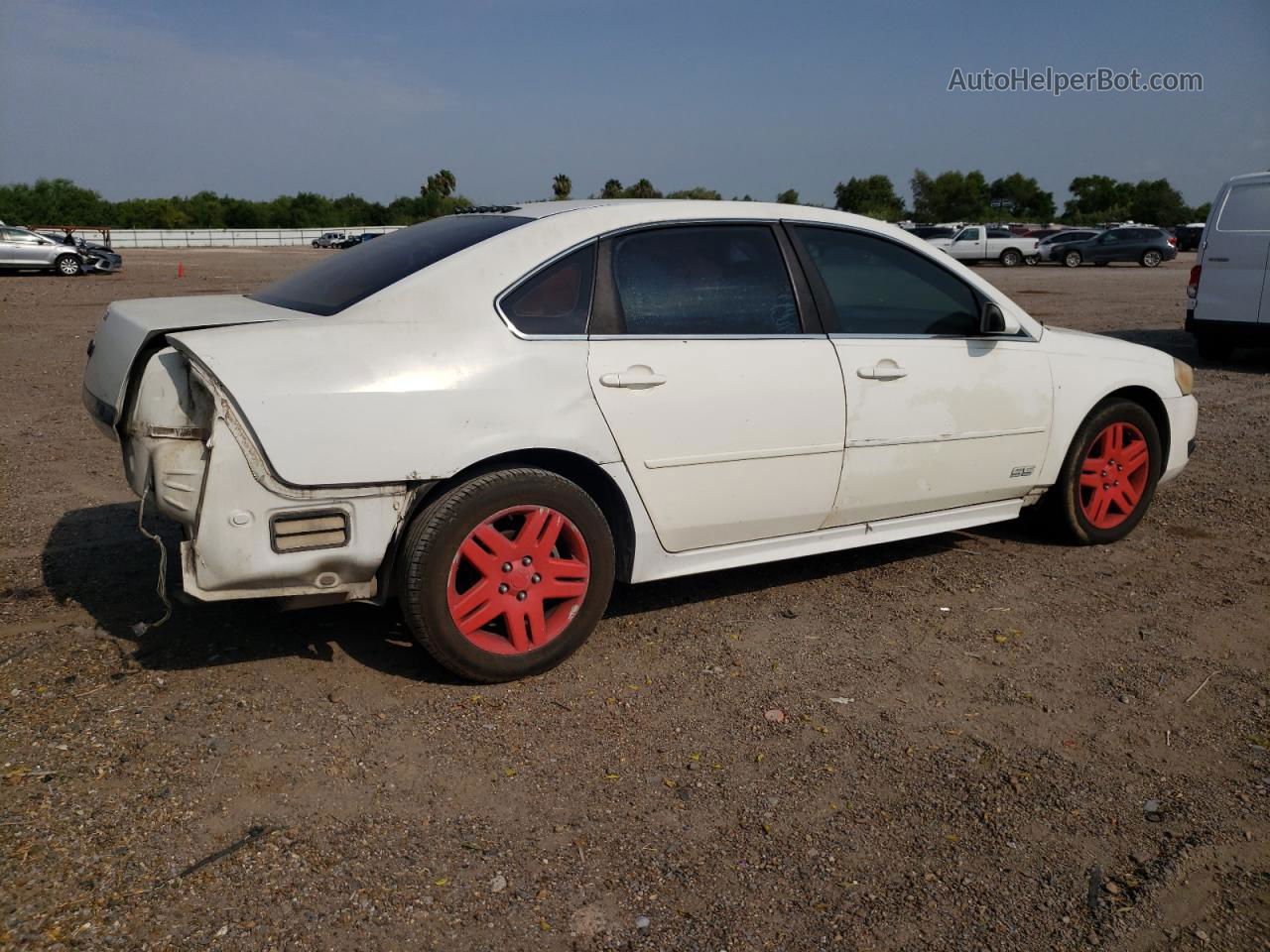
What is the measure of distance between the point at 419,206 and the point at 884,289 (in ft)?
291

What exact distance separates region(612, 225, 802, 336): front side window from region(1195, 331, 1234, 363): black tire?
9403 mm

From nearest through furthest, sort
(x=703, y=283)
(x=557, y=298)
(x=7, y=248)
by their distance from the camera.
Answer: (x=557, y=298), (x=703, y=283), (x=7, y=248)

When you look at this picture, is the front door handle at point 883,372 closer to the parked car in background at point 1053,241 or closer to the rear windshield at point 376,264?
the rear windshield at point 376,264

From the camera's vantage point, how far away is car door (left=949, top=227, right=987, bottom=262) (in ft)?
123

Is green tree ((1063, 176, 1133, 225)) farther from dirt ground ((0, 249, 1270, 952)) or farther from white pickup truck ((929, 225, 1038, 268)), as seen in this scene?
dirt ground ((0, 249, 1270, 952))

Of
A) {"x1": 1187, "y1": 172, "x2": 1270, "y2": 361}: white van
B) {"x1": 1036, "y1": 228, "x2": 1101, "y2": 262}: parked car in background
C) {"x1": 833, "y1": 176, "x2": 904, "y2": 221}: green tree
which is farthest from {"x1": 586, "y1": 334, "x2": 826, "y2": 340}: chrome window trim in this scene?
{"x1": 833, "y1": 176, "x2": 904, "y2": 221}: green tree

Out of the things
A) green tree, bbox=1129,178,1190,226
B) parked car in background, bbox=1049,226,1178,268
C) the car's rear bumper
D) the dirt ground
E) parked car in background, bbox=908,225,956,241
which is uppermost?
green tree, bbox=1129,178,1190,226

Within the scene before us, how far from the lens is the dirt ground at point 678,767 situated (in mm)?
2525

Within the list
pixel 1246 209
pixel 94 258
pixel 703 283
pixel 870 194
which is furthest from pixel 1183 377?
pixel 870 194

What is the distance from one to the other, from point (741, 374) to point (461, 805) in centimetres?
188

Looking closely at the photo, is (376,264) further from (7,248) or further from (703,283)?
(7,248)

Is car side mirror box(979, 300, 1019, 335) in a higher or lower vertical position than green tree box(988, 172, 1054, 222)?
lower

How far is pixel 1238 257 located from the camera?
1115cm

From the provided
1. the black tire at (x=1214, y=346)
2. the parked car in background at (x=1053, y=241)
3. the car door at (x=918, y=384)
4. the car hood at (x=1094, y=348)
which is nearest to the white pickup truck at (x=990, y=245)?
the parked car in background at (x=1053, y=241)
